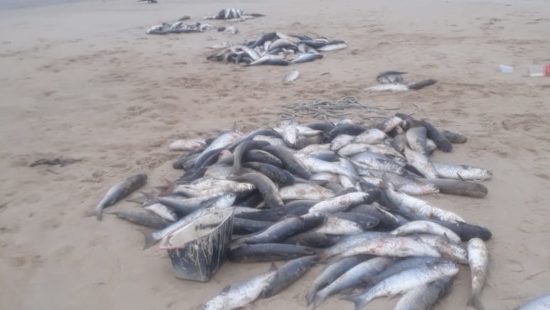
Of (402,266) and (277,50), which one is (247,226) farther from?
(277,50)

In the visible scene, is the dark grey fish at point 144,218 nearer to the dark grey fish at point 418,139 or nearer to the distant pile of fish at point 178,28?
the dark grey fish at point 418,139

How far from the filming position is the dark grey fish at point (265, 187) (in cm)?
487

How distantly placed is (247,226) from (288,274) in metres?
0.72

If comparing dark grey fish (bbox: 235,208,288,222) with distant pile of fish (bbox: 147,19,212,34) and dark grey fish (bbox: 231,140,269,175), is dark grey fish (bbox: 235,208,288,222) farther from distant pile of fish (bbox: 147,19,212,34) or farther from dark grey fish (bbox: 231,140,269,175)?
distant pile of fish (bbox: 147,19,212,34)

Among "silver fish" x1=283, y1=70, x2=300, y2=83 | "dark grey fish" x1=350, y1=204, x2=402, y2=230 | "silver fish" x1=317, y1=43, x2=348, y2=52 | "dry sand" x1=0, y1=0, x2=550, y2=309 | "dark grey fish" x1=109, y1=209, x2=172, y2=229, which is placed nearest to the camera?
"dry sand" x1=0, y1=0, x2=550, y2=309

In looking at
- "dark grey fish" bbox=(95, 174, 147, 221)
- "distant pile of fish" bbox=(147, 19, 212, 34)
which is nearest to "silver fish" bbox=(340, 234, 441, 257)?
"dark grey fish" bbox=(95, 174, 147, 221)

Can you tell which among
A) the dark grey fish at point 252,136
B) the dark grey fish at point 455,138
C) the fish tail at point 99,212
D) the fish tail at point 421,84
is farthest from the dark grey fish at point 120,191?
the fish tail at point 421,84

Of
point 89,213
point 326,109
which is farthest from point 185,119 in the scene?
point 89,213

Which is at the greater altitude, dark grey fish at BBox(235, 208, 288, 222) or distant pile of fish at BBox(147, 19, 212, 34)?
dark grey fish at BBox(235, 208, 288, 222)

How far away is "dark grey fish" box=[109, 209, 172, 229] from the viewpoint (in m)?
4.84

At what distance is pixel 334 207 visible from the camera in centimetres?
466

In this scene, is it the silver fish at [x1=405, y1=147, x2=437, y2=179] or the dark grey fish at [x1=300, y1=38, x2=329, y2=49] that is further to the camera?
the dark grey fish at [x1=300, y1=38, x2=329, y2=49]

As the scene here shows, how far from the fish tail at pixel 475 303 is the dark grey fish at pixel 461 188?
170 cm

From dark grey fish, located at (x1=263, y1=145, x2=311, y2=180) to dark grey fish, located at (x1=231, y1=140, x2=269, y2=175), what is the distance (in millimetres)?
107
